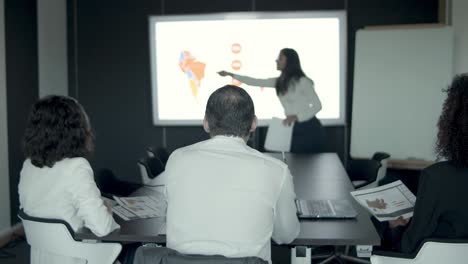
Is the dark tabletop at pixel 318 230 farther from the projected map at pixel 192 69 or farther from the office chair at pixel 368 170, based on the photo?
the projected map at pixel 192 69

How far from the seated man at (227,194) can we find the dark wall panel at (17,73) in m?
3.61

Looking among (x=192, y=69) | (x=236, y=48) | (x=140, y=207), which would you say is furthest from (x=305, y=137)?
(x=140, y=207)

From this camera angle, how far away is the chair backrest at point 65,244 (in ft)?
8.23

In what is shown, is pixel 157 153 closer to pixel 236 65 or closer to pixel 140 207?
pixel 236 65

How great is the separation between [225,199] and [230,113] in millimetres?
346

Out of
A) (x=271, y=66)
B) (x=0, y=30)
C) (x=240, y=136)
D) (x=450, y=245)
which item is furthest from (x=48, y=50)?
(x=450, y=245)

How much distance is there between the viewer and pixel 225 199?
6.72ft

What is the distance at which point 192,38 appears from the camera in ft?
21.6

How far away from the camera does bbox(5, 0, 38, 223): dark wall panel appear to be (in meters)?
5.24

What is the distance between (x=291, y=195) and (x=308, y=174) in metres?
1.75

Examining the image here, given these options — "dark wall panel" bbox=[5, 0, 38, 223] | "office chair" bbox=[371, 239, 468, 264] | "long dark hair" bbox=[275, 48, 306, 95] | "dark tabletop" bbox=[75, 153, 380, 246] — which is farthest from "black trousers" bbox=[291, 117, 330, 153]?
"office chair" bbox=[371, 239, 468, 264]

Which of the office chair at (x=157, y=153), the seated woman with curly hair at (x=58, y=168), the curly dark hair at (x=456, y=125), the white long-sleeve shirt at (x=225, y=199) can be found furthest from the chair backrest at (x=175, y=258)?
the office chair at (x=157, y=153)

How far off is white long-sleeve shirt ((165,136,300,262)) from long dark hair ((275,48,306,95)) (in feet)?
11.5

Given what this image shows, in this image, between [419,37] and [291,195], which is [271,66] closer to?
[419,37]
